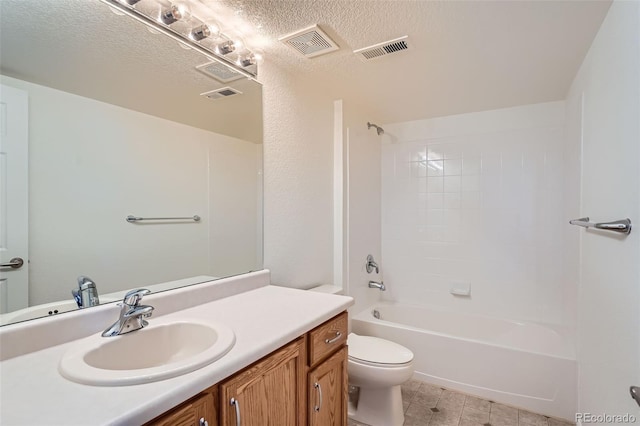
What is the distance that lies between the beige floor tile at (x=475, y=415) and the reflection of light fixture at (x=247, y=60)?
8.27 feet

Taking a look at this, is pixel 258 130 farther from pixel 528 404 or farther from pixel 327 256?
pixel 528 404

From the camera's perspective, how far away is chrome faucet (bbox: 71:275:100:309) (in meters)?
1.05

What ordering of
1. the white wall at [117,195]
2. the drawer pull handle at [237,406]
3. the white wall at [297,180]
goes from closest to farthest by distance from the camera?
the drawer pull handle at [237,406]
the white wall at [117,195]
the white wall at [297,180]

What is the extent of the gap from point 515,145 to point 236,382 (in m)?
2.81

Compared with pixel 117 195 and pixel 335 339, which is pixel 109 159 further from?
pixel 335 339

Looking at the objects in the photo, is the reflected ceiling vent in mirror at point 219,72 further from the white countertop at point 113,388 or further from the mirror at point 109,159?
the white countertop at point 113,388

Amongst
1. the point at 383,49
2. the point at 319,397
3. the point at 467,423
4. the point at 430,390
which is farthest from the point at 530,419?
the point at 383,49

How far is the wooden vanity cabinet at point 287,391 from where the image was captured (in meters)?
0.81

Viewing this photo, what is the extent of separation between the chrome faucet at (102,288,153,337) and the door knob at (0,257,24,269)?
0.31 meters

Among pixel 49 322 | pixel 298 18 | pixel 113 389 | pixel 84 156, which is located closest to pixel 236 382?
pixel 113 389

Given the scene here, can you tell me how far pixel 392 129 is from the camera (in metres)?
3.16

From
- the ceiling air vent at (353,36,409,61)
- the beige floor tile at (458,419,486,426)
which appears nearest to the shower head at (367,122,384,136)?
the ceiling air vent at (353,36,409,61)

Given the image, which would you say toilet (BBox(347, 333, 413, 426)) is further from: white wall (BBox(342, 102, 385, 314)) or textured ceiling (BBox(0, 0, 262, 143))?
textured ceiling (BBox(0, 0, 262, 143))

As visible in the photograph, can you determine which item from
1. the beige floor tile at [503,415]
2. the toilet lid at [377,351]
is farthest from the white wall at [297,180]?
the beige floor tile at [503,415]
